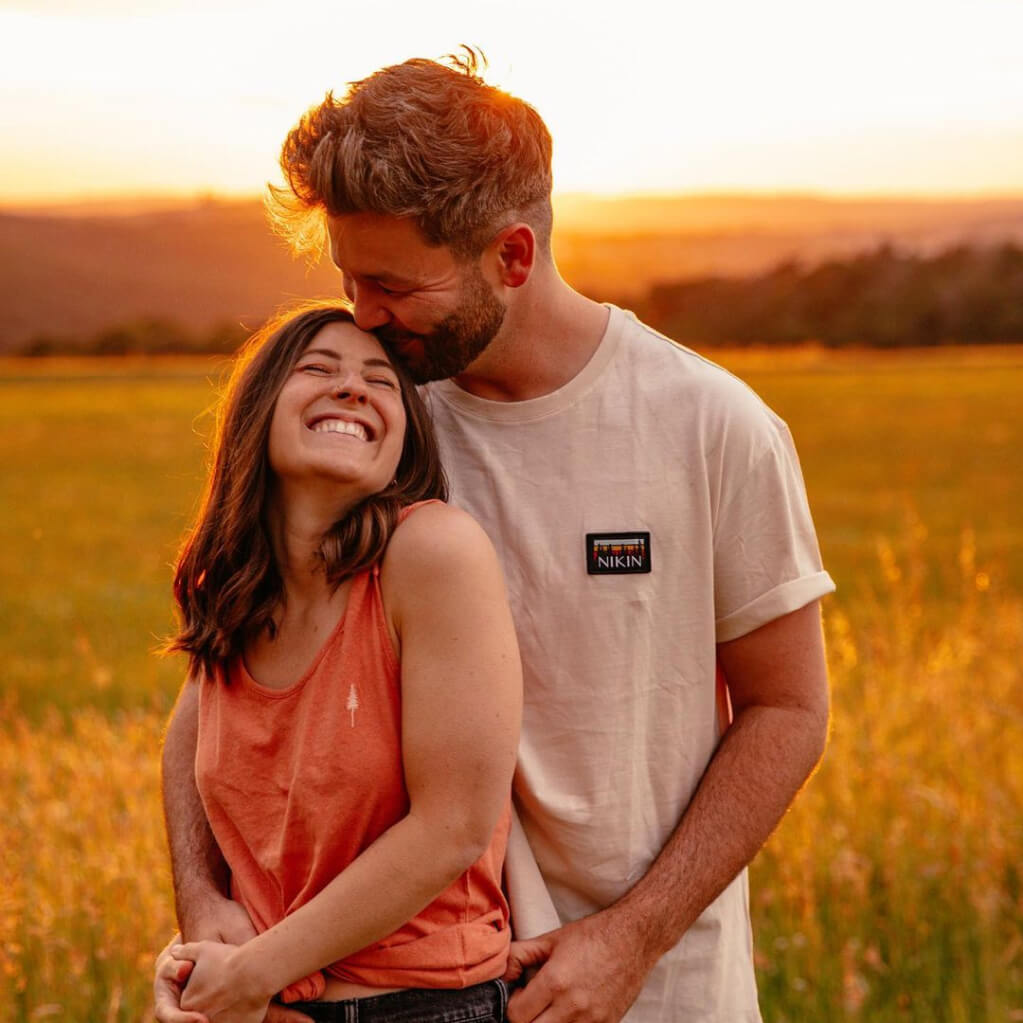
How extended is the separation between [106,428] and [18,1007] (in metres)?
32.3

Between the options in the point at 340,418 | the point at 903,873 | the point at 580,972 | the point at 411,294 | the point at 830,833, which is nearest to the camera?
the point at 340,418

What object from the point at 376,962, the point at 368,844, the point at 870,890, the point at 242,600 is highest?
the point at 242,600

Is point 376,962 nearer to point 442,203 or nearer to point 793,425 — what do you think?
point 442,203

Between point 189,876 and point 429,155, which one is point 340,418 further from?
point 189,876

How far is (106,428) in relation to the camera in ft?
115

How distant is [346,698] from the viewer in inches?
94.5

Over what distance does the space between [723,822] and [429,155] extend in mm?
1483

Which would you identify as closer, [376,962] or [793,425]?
[376,962]

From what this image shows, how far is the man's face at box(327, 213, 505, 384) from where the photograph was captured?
276 cm

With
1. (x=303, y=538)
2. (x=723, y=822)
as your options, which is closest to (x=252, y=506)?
(x=303, y=538)

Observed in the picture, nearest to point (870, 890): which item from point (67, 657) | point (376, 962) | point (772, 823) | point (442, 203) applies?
point (772, 823)

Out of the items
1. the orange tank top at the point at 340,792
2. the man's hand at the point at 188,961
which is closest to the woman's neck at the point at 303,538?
the orange tank top at the point at 340,792

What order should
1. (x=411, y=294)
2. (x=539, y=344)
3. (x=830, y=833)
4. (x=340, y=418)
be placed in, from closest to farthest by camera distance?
(x=340, y=418)
(x=411, y=294)
(x=539, y=344)
(x=830, y=833)

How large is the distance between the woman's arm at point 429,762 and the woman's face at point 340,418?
0.59 ft
